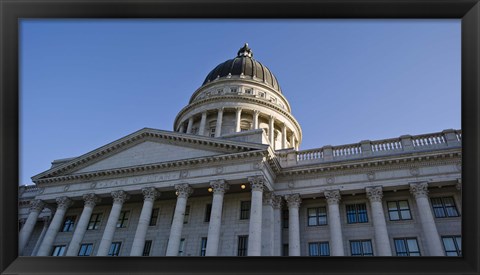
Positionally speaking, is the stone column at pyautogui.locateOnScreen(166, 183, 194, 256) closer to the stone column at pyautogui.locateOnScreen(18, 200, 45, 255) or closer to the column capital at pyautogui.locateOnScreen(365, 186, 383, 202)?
the column capital at pyautogui.locateOnScreen(365, 186, 383, 202)

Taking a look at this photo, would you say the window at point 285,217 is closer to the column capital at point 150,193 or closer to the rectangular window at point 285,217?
the rectangular window at point 285,217

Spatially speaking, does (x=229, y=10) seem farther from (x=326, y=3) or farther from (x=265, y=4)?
(x=326, y=3)

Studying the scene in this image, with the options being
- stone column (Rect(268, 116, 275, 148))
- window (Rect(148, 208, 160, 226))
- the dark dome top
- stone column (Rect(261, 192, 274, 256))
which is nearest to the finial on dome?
the dark dome top

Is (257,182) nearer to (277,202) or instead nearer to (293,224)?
(277,202)

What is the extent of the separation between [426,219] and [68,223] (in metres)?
32.5

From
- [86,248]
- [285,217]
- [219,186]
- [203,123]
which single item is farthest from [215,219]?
[203,123]

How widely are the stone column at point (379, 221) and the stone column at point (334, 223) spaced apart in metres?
2.41

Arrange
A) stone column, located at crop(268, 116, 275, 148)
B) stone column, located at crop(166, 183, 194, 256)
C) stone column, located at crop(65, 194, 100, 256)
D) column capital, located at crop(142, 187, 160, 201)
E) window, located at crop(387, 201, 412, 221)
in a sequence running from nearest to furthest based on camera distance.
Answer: stone column, located at crop(166, 183, 194, 256) < window, located at crop(387, 201, 412, 221) < stone column, located at crop(65, 194, 100, 256) < column capital, located at crop(142, 187, 160, 201) < stone column, located at crop(268, 116, 275, 148)

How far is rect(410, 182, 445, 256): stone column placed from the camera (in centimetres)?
2172

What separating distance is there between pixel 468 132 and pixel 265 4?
2720mm

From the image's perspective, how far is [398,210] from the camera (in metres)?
25.4

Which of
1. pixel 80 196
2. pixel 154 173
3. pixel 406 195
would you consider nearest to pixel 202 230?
pixel 154 173

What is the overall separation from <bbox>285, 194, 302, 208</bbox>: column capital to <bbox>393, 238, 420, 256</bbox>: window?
7.43 metres

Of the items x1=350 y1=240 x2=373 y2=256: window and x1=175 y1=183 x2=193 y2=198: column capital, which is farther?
x1=175 y1=183 x2=193 y2=198: column capital
